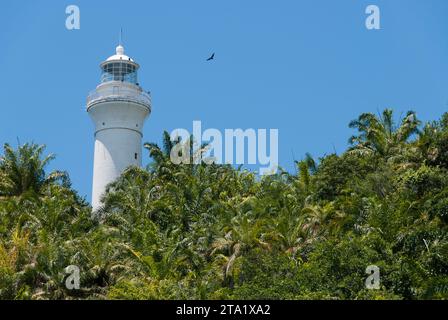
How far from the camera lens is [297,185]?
36562 millimetres

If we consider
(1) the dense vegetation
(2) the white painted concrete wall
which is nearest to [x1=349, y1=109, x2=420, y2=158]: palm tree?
(1) the dense vegetation

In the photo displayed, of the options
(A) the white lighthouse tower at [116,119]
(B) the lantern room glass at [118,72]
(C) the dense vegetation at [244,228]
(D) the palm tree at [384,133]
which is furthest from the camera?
(B) the lantern room glass at [118,72]

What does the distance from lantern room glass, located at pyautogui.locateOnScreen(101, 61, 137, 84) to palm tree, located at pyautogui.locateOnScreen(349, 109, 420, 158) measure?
13818 mm

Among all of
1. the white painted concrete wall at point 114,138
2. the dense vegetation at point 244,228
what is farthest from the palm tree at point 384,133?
the white painted concrete wall at point 114,138

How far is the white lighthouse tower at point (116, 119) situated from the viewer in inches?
1767

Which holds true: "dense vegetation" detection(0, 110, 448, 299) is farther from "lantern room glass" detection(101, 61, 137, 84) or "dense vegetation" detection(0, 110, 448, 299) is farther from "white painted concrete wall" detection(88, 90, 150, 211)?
"lantern room glass" detection(101, 61, 137, 84)

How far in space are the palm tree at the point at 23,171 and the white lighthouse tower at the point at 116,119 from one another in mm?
4893

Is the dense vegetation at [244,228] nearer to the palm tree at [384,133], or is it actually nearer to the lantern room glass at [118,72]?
the palm tree at [384,133]

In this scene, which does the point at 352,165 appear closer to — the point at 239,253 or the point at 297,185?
the point at 297,185

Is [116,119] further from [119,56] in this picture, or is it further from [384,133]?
[384,133]

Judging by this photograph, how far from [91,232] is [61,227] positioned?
143cm

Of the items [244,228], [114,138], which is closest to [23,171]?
[114,138]

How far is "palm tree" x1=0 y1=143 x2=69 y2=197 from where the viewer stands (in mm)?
39000
